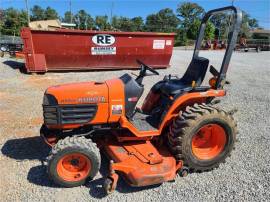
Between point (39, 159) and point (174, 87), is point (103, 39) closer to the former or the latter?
point (174, 87)

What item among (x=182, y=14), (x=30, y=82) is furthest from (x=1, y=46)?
(x=182, y=14)

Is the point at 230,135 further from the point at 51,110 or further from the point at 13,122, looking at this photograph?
the point at 13,122

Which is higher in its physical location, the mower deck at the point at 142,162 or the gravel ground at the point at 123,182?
the mower deck at the point at 142,162

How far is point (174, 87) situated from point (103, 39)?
25.1ft

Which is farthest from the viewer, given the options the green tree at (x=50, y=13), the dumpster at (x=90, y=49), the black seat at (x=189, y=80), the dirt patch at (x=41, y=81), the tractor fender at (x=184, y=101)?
the green tree at (x=50, y=13)

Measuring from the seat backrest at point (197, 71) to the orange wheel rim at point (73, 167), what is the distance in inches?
73.7

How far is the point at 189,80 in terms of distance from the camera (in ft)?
15.0

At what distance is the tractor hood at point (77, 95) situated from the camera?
3771 millimetres

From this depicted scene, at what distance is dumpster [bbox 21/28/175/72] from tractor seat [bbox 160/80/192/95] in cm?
726

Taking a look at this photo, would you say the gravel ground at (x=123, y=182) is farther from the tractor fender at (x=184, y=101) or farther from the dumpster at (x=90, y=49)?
the dumpster at (x=90, y=49)

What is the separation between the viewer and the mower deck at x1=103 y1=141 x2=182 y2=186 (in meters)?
3.56

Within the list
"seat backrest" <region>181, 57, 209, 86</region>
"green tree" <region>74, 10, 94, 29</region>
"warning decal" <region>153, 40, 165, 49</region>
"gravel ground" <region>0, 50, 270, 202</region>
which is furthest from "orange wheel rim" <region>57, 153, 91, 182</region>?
"green tree" <region>74, 10, 94, 29</region>

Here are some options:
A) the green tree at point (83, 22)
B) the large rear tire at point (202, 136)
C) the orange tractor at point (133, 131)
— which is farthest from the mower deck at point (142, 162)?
the green tree at point (83, 22)

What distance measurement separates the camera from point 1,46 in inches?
778
